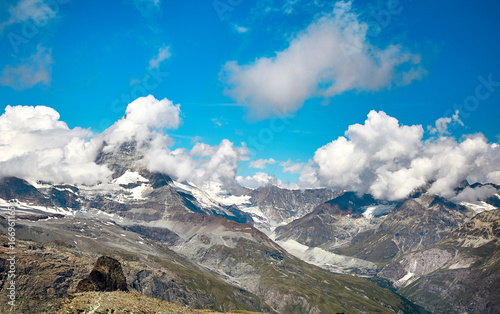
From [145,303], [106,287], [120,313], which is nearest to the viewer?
[120,313]

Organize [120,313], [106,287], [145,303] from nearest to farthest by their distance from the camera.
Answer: [120,313], [145,303], [106,287]

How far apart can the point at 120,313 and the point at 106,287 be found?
68332 millimetres

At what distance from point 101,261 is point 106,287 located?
9575 mm

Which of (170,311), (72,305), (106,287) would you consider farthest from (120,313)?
(106,287)

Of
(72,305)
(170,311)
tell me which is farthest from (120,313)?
(170,311)

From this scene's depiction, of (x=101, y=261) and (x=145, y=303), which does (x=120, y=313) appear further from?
(x=101, y=261)

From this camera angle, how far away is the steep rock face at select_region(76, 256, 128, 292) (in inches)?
4012

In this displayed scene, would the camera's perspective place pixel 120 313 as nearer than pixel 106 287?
Yes

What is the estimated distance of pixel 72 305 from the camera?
49406 millimetres

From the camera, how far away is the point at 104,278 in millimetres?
110688

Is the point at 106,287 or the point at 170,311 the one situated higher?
the point at 170,311

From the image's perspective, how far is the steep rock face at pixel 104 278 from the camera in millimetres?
101894

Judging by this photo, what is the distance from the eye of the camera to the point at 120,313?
48.9 meters

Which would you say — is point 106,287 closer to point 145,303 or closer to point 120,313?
point 145,303
